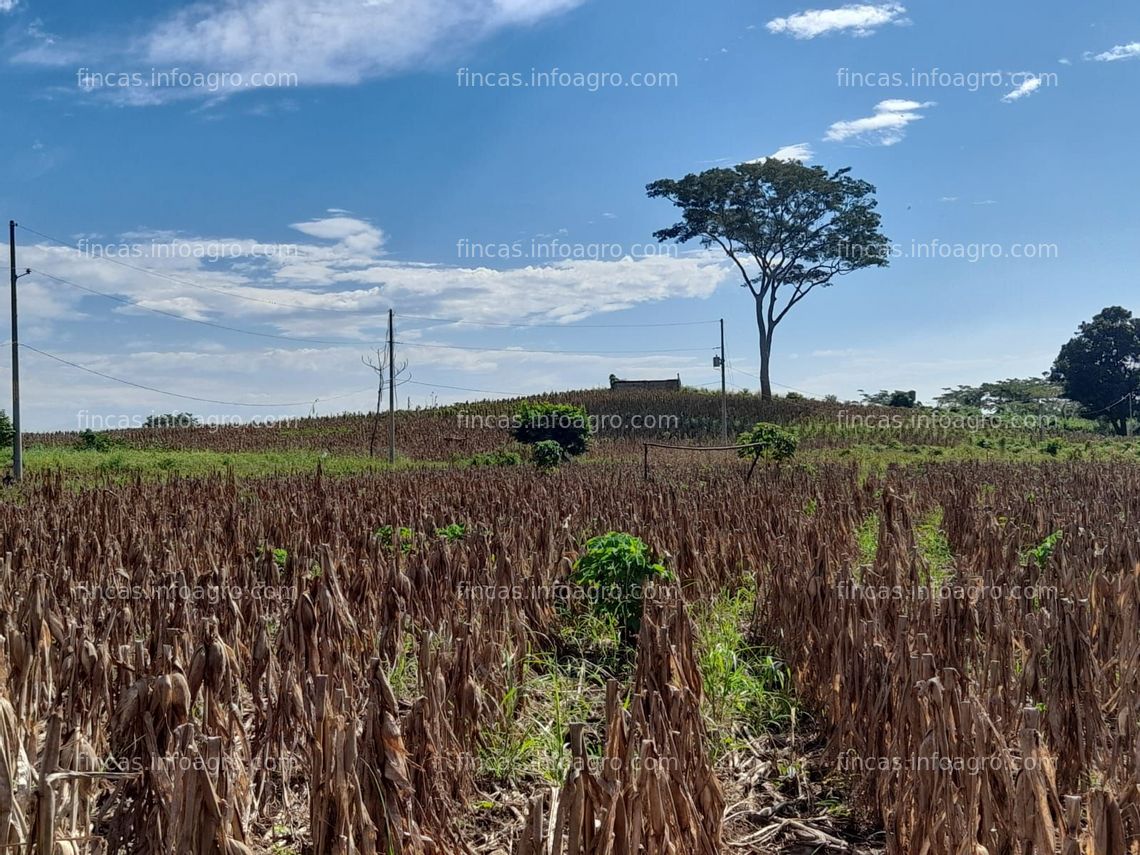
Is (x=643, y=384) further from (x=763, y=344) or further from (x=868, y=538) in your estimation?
(x=868, y=538)

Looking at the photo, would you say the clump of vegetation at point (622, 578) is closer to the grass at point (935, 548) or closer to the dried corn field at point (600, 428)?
the grass at point (935, 548)

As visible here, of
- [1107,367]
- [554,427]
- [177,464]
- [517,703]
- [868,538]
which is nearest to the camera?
[517,703]

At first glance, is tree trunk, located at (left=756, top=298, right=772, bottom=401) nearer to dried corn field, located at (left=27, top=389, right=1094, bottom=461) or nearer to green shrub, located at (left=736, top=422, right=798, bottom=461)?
dried corn field, located at (left=27, top=389, right=1094, bottom=461)

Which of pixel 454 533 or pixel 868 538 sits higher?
pixel 454 533

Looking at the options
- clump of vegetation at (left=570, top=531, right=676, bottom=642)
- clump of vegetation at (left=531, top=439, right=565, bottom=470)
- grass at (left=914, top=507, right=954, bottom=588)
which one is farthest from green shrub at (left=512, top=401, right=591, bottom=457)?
clump of vegetation at (left=570, top=531, right=676, bottom=642)

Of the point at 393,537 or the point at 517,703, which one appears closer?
the point at 517,703

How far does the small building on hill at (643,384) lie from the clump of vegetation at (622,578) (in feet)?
163

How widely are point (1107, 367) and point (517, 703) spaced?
175ft

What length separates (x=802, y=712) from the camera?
4992 mm

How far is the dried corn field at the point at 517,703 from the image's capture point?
Answer: 104 inches

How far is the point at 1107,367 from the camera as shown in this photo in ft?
158

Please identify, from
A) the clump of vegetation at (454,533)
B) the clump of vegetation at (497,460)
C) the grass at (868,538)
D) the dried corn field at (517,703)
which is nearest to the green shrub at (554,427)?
the clump of vegetation at (497,460)

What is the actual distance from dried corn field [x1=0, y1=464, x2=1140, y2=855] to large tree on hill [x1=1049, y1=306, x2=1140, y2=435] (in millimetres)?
46698

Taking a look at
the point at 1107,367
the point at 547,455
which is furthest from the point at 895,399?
the point at 547,455
